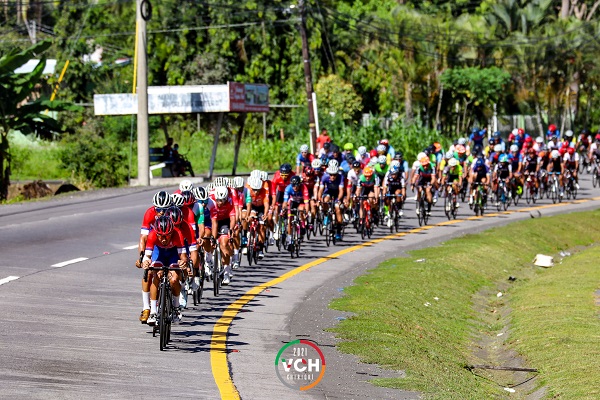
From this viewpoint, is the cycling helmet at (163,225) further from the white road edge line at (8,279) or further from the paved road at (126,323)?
the white road edge line at (8,279)

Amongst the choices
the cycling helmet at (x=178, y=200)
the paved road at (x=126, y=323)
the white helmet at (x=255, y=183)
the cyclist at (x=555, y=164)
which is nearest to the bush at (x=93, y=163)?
the paved road at (x=126, y=323)

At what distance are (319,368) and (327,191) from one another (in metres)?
13.5

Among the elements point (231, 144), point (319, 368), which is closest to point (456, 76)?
point (231, 144)

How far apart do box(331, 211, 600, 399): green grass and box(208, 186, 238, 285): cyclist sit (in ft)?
6.14

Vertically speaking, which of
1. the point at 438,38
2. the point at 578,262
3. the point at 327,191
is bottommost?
the point at 578,262

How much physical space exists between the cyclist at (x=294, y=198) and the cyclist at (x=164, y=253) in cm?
934

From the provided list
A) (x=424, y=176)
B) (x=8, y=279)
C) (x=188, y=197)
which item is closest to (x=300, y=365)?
(x=188, y=197)

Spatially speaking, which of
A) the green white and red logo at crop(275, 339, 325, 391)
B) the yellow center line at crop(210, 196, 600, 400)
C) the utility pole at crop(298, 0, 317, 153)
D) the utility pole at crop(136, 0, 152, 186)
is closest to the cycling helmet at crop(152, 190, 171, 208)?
the yellow center line at crop(210, 196, 600, 400)

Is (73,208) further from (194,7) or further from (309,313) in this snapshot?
(194,7)

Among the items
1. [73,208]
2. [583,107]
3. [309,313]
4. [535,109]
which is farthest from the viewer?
[583,107]

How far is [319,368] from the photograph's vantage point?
12.5m

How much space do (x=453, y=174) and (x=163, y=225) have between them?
19366 mm

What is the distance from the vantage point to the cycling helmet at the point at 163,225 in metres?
13.3

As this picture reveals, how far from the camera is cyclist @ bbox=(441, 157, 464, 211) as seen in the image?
31703 mm
